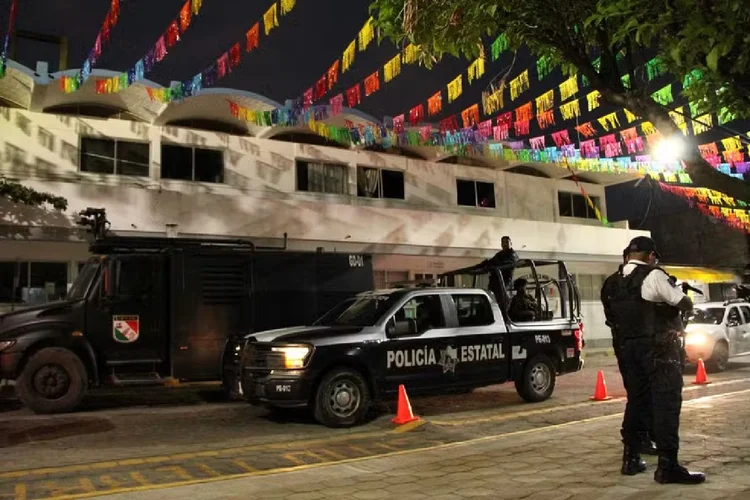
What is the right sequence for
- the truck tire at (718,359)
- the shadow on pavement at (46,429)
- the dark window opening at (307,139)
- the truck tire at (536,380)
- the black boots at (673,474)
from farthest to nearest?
the dark window opening at (307,139) → the truck tire at (718,359) → the truck tire at (536,380) → the shadow on pavement at (46,429) → the black boots at (673,474)

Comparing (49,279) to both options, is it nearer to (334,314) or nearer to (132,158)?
(132,158)


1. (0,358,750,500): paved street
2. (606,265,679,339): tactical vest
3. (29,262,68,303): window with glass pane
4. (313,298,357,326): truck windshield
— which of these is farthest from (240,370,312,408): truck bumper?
(29,262,68,303): window with glass pane

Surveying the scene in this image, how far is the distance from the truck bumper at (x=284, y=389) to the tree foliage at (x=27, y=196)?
7797mm

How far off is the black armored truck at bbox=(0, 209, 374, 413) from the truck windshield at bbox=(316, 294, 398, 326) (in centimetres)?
185

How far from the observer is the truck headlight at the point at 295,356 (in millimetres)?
7785

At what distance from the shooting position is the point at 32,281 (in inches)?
579

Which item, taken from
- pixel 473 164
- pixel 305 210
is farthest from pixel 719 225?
pixel 305 210

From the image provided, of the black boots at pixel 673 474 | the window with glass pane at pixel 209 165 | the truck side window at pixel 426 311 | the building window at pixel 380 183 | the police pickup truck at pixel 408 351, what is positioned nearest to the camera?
the black boots at pixel 673 474

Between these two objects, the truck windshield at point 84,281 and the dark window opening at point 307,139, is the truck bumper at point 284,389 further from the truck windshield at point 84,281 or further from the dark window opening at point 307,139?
the dark window opening at point 307,139

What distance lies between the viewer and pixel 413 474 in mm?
5547

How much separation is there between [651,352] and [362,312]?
15.7ft

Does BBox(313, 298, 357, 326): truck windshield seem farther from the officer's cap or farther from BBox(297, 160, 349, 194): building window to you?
BBox(297, 160, 349, 194): building window

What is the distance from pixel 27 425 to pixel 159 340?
2.25 m

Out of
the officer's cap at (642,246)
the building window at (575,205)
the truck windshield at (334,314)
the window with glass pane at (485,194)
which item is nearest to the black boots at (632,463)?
the officer's cap at (642,246)
